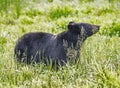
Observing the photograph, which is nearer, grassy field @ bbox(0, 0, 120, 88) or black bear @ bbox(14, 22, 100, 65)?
grassy field @ bbox(0, 0, 120, 88)

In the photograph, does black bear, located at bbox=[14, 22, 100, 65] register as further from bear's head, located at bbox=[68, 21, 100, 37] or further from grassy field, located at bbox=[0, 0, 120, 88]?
grassy field, located at bbox=[0, 0, 120, 88]

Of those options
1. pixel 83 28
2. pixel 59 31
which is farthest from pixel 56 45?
pixel 59 31

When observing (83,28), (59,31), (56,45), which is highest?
(83,28)

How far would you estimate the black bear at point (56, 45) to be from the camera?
593 centimetres

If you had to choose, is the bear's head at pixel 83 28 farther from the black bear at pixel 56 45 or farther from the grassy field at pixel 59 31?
the grassy field at pixel 59 31

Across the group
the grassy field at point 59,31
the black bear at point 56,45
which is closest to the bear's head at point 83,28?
the black bear at point 56,45

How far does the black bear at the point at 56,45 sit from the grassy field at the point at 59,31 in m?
0.15

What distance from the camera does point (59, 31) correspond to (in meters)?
9.07

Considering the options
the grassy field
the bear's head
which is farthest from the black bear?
the grassy field

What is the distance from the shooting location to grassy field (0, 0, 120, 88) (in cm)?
482

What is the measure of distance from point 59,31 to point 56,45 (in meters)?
2.98

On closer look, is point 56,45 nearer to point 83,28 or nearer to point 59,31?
point 83,28

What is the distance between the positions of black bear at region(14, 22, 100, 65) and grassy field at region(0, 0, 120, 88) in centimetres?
15

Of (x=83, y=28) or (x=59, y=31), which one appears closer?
(x=83, y=28)
